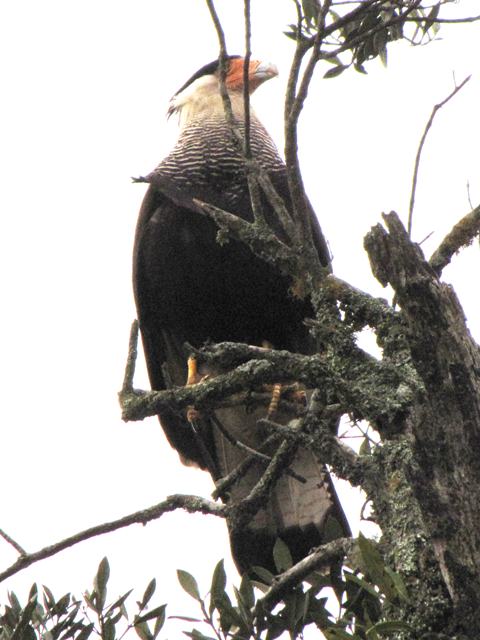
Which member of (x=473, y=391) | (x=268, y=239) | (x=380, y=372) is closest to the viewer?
(x=473, y=391)

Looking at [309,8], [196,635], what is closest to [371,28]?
[309,8]

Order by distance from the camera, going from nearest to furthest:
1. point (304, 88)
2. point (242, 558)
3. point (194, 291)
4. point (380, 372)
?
point (380, 372) → point (304, 88) → point (242, 558) → point (194, 291)

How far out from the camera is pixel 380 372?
2018mm

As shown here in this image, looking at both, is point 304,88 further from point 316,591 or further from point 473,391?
point 316,591

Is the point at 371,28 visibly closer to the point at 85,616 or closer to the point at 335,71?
the point at 335,71

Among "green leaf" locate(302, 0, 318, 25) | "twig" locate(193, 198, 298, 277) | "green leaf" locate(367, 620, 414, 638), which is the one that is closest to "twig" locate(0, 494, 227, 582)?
"twig" locate(193, 198, 298, 277)

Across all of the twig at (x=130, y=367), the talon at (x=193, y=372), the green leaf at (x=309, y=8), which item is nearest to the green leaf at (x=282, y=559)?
the twig at (x=130, y=367)

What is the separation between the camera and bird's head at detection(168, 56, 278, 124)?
5.37 metres

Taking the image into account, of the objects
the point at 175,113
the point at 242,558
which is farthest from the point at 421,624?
the point at 175,113

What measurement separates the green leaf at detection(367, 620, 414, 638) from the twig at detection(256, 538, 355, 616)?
558mm

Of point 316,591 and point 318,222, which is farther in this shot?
point 318,222

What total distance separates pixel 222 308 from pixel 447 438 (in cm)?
240

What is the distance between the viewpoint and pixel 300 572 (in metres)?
2.43

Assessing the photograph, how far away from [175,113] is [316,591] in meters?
3.92
